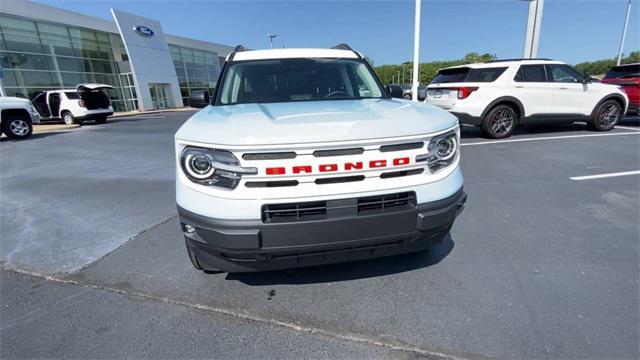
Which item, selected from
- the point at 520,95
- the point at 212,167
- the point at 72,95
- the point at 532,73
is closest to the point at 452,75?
the point at 520,95

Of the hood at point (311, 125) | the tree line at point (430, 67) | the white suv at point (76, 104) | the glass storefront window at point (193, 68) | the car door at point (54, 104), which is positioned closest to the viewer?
the hood at point (311, 125)

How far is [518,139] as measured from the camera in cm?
764

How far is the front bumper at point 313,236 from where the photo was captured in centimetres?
175

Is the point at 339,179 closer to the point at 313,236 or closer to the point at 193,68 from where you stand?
the point at 313,236

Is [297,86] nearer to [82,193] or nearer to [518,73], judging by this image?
[82,193]

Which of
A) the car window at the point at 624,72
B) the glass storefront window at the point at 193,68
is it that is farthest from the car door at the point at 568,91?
the glass storefront window at the point at 193,68

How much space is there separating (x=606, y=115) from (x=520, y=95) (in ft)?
9.35

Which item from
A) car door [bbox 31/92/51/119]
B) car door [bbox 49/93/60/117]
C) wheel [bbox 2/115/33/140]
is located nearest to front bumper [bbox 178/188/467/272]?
wheel [bbox 2/115/33/140]

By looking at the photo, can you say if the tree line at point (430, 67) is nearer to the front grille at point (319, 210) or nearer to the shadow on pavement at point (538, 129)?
the shadow on pavement at point (538, 129)

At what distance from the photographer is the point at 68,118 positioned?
54.3ft

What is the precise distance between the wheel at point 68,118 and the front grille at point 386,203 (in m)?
19.9

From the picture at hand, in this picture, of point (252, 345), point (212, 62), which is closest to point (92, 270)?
point (252, 345)

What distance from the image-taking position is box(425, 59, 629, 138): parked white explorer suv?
7336mm

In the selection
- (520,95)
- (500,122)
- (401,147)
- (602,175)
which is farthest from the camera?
(500,122)
